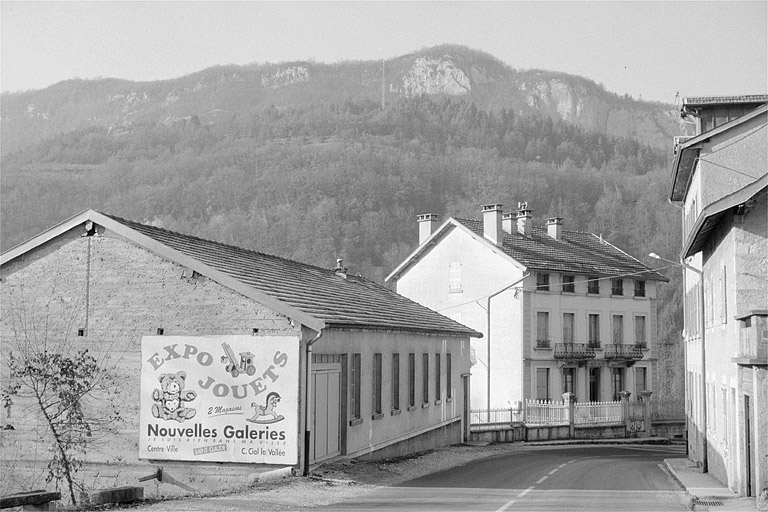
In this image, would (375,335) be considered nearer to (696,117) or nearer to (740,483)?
(740,483)

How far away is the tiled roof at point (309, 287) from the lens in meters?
22.0

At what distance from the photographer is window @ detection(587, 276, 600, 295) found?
56.3m

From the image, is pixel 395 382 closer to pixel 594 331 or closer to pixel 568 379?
pixel 568 379

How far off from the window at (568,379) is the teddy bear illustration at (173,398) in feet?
121

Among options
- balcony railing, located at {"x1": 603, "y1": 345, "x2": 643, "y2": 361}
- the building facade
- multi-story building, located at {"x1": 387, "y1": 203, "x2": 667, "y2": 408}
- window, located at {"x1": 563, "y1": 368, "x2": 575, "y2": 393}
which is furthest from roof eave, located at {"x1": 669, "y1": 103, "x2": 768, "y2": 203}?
balcony railing, located at {"x1": 603, "y1": 345, "x2": 643, "y2": 361}

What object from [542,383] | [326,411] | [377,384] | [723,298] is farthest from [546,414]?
[326,411]

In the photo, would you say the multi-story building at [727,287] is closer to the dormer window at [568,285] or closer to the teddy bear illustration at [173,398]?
the teddy bear illustration at [173,398]

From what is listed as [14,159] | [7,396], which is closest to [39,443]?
[7,396]

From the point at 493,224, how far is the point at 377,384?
2826cm

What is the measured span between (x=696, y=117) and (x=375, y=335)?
1225 centimetres

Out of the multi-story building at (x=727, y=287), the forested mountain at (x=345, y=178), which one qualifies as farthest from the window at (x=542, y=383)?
the forested mountain at (x=345, y=178)

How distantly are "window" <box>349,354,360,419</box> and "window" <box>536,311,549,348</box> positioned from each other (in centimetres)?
3001

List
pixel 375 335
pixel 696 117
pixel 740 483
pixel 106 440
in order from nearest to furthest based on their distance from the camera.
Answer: pixel 740 483
pixel 106 440
pixel 375 335
pixel 696 117

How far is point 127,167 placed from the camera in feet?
422
